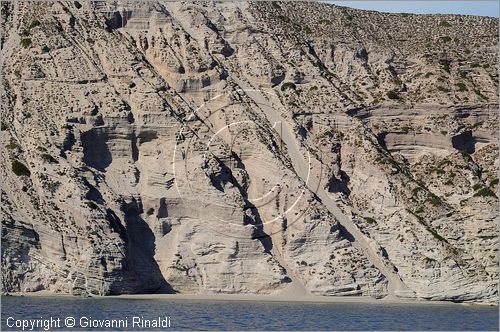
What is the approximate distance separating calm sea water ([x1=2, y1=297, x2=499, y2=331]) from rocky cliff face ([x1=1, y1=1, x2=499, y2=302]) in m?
3.73

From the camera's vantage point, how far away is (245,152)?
84312 millimetres

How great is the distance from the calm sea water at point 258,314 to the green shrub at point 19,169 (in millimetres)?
8818

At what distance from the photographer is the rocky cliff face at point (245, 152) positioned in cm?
7788

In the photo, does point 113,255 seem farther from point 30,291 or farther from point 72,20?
point 72,20

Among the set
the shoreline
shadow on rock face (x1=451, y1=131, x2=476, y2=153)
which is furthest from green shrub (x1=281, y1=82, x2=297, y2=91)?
the shoreline

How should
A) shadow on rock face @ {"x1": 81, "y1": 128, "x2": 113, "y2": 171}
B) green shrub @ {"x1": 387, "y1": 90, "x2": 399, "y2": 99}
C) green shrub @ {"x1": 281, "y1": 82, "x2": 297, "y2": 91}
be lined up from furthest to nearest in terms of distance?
green shrub @ {"x1": 387, "y1": 90, "x2": 399, "y2": 99} < green shrub @ {"x1": 281, "y1": 82, "x2": 297, "y2": 91} < shadow on rock face @ {"x1": 81, "y1": 128, "x2": 113, "y2": 171}

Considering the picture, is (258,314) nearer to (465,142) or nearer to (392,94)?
(465,142)

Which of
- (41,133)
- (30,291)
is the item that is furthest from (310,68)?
(30,291)

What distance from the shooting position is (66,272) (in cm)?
7525
